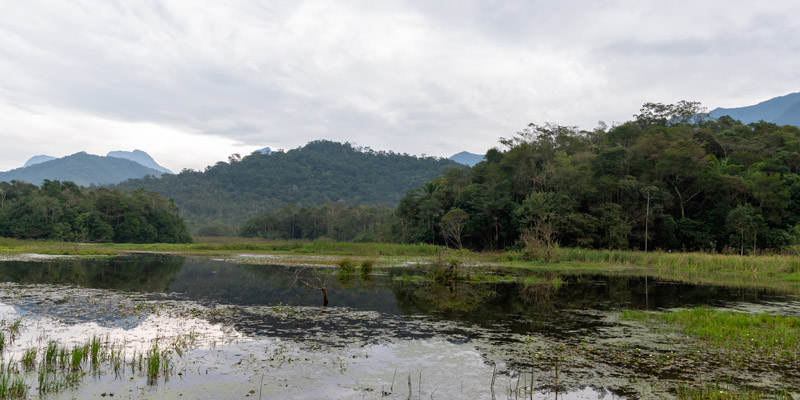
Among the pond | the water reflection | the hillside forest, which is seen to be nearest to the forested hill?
the hillside forest

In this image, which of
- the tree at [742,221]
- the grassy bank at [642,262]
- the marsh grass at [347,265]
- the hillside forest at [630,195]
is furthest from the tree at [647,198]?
the marsh grass at [347,265]

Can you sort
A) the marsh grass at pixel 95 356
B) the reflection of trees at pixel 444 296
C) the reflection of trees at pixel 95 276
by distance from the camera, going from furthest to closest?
the reflection of trees at pixel 95 276 → the reflection of trees at pixel 444 296 → the marsh grass at pixel 95 356

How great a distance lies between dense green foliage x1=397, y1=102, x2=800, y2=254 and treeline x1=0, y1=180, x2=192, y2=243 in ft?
125

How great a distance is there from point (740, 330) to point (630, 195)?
124 ft

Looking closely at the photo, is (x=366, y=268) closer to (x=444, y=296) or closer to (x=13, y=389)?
(x=444, y=296)

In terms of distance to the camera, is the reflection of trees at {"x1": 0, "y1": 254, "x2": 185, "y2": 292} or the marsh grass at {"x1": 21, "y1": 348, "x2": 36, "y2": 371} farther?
the reflection of trees at {"x1": 0, "y1": 254, "x2": 185, "y2": 292}

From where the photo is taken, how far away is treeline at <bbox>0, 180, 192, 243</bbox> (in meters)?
57.2

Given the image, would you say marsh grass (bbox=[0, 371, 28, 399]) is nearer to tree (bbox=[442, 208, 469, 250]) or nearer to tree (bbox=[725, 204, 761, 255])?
tree (bbox=[442, 208, 469, 250])

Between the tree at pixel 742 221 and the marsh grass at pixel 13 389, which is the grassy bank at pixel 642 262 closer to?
the tree at pixel 742 221

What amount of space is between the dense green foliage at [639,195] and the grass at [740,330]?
22194 millimetres

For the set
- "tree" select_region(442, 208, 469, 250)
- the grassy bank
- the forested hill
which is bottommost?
the grassy bank

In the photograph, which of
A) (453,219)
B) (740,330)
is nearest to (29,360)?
(740,330)

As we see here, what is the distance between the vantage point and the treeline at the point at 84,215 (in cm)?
5725

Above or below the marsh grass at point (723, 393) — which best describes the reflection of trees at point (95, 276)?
below
